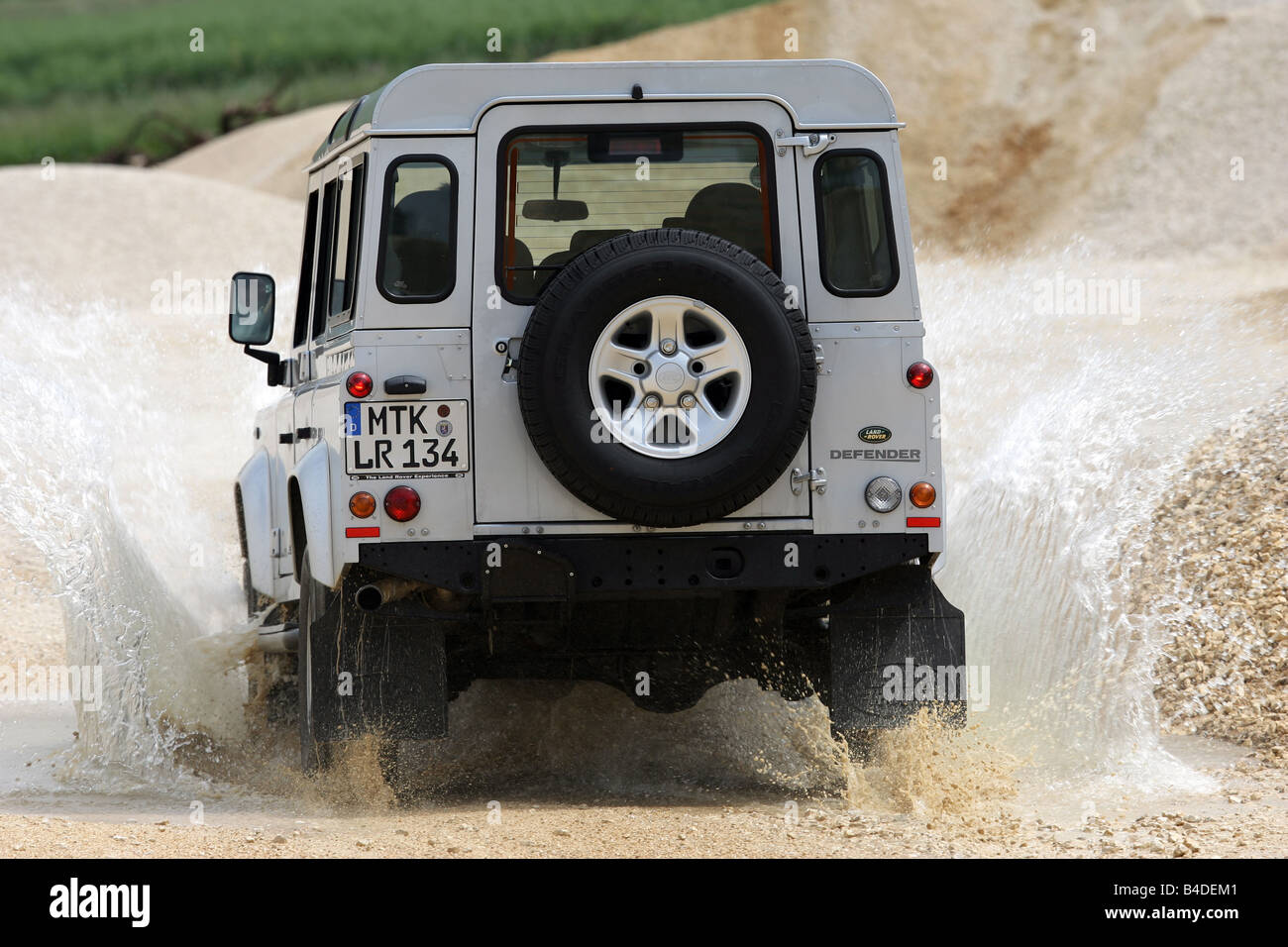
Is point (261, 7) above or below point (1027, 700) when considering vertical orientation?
above

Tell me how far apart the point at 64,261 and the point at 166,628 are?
21.4 m

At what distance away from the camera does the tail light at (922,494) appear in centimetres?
617

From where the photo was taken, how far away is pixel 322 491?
6.23 m

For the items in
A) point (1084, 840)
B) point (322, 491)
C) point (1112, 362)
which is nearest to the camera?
point (1084, 840)

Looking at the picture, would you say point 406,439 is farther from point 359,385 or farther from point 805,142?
point 805,142

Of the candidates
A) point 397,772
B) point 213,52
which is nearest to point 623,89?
point 397,772

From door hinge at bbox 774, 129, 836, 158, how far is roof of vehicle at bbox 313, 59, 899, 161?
0.04 meters

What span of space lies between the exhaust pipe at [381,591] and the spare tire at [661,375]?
796mm

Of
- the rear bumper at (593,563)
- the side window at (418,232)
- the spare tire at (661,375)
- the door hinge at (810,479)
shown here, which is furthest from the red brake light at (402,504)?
the door hinge at (810,479)

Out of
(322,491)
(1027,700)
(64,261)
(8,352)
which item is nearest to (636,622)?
(322,491)

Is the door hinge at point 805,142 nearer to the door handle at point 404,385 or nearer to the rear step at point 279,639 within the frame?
the door handle at point 404,385

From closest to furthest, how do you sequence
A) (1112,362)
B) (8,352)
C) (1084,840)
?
(1084,840) → (1112,362) → (8,352)
